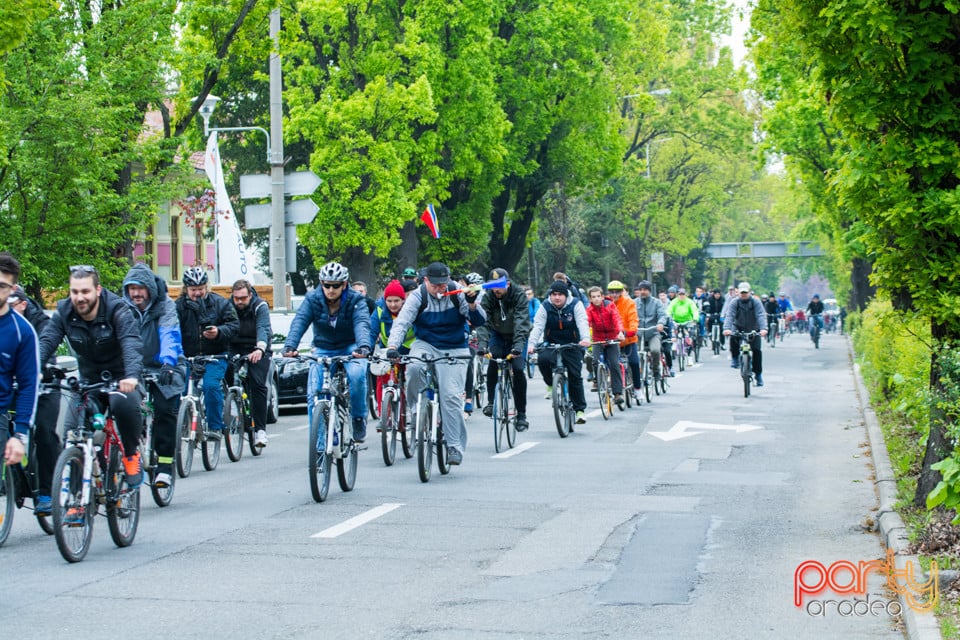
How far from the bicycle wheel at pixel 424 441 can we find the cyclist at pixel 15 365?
5.04 meters

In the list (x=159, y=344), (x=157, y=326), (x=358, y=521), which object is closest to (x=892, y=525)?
(x=358, y=521)

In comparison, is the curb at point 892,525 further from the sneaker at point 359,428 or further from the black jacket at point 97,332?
the black jacket at point 97,332

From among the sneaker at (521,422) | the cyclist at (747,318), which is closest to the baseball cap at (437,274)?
the sneaker at (521,422)

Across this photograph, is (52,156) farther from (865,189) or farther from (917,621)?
(917,621)

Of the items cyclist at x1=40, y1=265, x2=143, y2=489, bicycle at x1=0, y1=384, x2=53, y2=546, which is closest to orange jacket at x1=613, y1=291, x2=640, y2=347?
bicycle at x1=0, y1=384, x2=53, y2=546

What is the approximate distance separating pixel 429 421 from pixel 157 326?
2826mm

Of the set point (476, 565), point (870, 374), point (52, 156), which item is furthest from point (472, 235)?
point (476, 565)

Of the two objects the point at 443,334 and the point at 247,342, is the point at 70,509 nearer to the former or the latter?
Result: the point at 443,334

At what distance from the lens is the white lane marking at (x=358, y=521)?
32.3 feet

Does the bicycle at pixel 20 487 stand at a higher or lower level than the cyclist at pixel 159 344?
lower

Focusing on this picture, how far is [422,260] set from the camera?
1693 inches

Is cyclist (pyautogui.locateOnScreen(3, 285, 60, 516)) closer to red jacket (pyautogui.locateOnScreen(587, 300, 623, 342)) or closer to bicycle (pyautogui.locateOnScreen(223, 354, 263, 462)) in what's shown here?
bicycle (pyautogui.locateOnScreen(223, 354, 263, 462))

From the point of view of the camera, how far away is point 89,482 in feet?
28.7

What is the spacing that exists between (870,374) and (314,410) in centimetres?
1568
